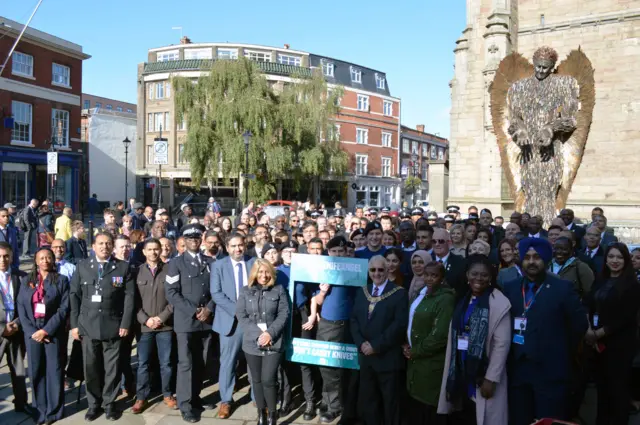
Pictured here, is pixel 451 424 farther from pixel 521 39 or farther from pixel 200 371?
pixel 521 39

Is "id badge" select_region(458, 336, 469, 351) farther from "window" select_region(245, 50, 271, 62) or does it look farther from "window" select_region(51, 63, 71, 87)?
"window" select_region(245, 50, 271, 62)

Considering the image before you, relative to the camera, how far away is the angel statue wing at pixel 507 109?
978 centimetres

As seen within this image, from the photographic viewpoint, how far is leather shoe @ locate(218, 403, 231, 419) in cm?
536

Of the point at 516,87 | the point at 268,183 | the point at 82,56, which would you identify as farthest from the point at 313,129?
the point at 516,87

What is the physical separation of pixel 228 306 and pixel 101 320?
1.32m

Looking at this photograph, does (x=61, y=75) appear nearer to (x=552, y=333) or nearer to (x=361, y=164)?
(x=361, y=164)

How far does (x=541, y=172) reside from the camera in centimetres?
977

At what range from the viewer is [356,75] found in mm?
53906

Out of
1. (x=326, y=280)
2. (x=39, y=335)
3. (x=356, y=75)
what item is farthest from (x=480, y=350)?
(x=356, y=75)

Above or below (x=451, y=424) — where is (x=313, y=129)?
above

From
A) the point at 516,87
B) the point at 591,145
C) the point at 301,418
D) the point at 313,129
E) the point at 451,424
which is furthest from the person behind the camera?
the point at 313,129

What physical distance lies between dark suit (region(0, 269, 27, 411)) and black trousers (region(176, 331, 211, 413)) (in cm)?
171

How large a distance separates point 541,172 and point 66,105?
29917 millimetres

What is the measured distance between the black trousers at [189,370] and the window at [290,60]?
4508 cm
